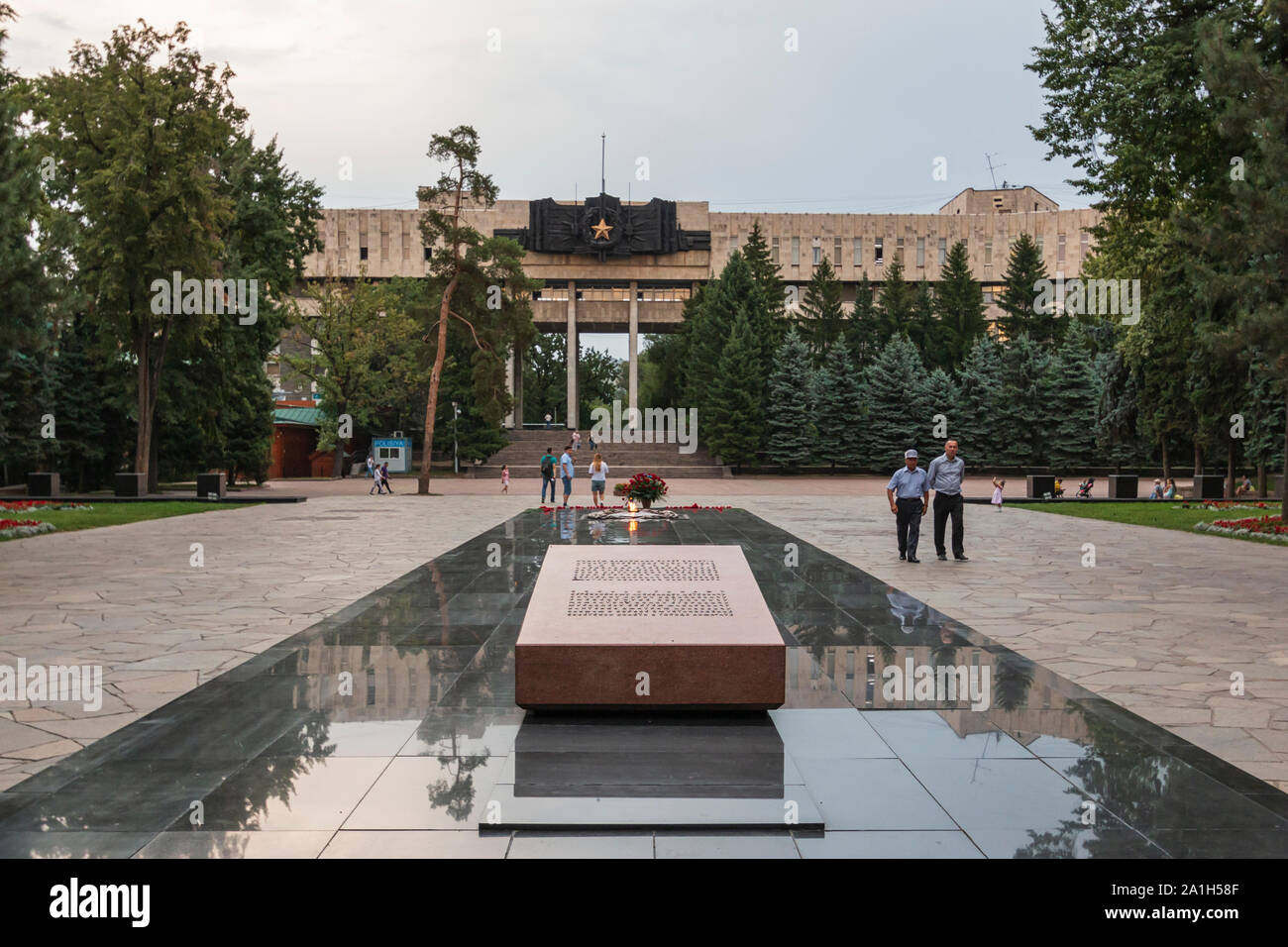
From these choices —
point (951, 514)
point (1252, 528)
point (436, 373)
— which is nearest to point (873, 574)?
point (951, 514)

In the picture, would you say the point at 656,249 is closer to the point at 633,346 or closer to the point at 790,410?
the point at 633,346

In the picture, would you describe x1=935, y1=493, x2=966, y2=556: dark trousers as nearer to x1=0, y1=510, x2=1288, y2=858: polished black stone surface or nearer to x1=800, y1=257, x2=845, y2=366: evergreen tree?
x1=0, y1=510, x2=1288, y2=858: polished black stone surface

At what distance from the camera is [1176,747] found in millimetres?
5133

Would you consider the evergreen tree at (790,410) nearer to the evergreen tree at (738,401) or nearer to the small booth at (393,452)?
the evergreen tree at (738,401)

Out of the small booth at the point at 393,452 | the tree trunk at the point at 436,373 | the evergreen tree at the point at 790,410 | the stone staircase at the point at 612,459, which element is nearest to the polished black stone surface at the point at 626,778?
the tree trunk at the point at 436,373

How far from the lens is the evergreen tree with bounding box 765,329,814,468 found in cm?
5344

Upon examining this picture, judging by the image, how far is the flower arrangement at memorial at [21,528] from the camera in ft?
55.9

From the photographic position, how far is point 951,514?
13.9 metres

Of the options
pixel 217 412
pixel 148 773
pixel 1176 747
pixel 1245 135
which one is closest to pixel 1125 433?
pixel 1245 135

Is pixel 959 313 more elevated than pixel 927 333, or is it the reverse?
pixel 959 313

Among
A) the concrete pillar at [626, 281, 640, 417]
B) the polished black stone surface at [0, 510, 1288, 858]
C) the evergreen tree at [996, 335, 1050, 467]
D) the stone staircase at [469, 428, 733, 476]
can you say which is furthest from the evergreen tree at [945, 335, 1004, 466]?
the polished black stone surface at [0, 510, 1288, 858]

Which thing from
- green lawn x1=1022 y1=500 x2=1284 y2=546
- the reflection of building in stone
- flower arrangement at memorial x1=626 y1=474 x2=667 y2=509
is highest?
the reflection of building in stone

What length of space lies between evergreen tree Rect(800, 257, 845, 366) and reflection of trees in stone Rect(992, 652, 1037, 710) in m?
59.9

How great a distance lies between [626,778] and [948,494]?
10338 millimetres
